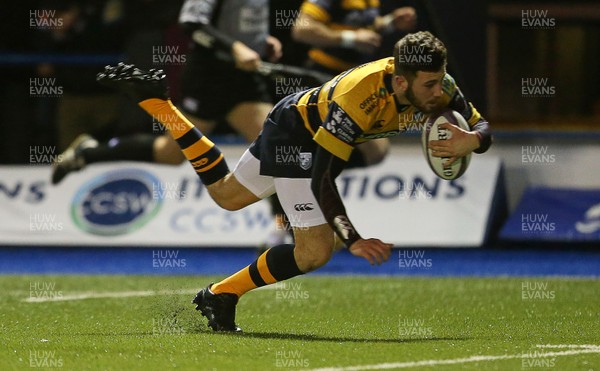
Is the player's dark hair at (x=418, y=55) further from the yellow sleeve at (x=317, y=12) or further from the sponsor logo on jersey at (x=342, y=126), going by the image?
the yellow sleeve at (x=317, y=12)

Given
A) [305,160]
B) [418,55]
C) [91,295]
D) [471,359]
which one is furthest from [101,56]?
[471,359]

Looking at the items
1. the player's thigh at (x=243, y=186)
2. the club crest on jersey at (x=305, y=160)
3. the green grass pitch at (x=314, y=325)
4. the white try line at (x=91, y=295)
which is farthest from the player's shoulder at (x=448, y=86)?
the white try line at (x=91, y=295)

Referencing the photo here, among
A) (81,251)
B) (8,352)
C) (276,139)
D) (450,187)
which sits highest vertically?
(276,139)

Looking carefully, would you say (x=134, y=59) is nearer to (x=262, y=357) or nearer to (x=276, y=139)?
(x=276, y=139)

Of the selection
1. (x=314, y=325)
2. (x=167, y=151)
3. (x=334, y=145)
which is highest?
(x=334, y=145)

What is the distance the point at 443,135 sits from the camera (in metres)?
7.93

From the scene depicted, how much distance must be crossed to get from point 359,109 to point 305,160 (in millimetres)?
616

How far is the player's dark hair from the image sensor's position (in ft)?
25.2

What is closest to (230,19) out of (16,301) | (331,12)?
(331,12)

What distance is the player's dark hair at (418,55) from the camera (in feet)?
25.2

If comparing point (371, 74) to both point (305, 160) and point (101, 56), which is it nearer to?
point (305, 160)

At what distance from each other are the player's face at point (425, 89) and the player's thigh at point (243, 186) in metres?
1.20

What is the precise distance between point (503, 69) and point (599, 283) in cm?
894

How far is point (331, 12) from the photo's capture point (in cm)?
1252
